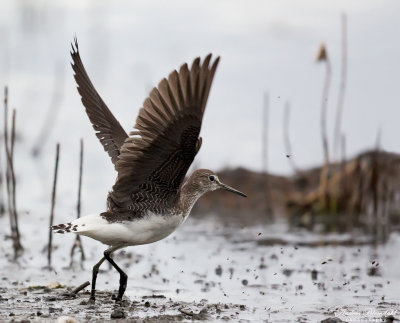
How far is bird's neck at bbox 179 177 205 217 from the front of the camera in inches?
306

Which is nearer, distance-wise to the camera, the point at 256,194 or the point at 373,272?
the point at 373,272

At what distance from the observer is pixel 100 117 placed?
8742 millimetres

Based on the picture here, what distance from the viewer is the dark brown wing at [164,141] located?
677 centimetres

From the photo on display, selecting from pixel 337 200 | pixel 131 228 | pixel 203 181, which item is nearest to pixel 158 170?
pixel 131 228

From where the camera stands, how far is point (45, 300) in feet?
25.5

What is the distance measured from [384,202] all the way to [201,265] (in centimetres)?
447

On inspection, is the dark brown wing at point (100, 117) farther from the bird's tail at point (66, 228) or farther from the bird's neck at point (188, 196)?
the bird's tail at point (66, 228)

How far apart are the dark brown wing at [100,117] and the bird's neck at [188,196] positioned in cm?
95

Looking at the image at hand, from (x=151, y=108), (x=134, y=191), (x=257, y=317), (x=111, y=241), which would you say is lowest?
(x=257, y=317)

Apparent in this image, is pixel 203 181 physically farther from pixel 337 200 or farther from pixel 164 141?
pixel 337 200

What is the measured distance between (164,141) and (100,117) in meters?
1.89

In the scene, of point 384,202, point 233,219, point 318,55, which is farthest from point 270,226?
point 318,55

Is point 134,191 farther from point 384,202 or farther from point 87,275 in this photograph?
point 384,202

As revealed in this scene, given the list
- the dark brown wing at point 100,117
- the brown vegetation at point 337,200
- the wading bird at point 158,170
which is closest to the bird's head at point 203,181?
the wading bird at point 158,170
